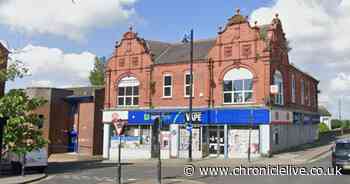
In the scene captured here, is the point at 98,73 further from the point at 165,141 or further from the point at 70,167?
the point at 70,167

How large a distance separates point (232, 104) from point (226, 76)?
2.47m

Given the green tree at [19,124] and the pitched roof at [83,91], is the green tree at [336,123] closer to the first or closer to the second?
the pitched roof at [83,91]

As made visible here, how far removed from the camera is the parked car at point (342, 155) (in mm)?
21391

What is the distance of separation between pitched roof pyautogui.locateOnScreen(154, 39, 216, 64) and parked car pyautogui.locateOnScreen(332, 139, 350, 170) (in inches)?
744

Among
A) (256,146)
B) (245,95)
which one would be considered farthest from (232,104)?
(256,146)

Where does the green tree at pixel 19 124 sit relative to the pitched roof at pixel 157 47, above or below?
below

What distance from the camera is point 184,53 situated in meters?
42.3

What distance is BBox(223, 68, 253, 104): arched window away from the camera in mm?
36688

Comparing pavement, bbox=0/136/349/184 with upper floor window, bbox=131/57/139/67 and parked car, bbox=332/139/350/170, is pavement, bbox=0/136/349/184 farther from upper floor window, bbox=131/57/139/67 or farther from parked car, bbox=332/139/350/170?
upper floor window, bbox=131/57/139/67

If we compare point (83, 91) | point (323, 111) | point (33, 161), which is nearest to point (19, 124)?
point (33, 161)

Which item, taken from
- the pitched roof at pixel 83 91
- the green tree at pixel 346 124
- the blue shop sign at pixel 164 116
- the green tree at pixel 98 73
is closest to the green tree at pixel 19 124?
the blue shop sign at pixel 164 116

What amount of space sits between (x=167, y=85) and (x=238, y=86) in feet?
23.0

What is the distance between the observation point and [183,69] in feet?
131

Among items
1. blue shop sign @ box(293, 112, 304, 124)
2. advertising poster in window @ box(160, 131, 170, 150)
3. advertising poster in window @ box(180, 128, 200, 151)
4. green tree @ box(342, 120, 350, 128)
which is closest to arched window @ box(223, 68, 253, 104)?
advertising poster in window @ box(180, 128, 200, 151)
